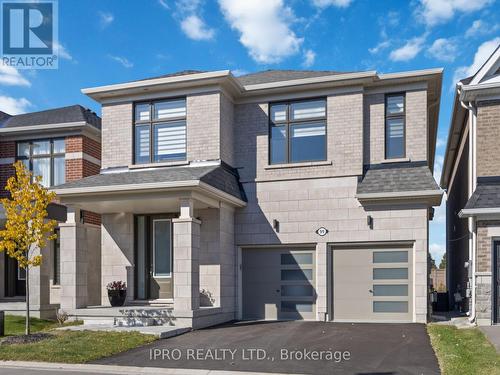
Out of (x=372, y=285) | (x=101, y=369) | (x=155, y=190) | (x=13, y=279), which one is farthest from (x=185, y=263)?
(x=13, y=279)

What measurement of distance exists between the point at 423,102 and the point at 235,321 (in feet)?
27.6

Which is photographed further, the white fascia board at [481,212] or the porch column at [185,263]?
the porch column at [185,263]

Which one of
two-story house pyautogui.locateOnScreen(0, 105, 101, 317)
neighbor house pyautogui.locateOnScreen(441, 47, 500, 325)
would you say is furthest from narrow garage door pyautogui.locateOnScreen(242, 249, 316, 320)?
two-story house pyautogui.locateOnScreen(0, 105, 101, 317)

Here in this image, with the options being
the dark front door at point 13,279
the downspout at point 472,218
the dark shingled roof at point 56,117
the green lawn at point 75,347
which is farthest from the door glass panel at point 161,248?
the downspout at point 472,218

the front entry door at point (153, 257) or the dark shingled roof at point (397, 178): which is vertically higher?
the dark shingled roof at point (397, 178)

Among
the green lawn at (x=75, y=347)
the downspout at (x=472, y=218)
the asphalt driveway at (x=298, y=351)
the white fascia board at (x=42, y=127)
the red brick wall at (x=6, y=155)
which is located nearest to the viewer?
the asphalt driveway at (x=298, y=351)

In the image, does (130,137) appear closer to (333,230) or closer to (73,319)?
(73,319)

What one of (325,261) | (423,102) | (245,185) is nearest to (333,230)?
(325,261)

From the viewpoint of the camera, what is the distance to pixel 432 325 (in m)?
13.4

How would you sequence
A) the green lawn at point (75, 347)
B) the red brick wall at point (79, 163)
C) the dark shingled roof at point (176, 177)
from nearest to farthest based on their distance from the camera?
the green lawn at point (75, 347) → the dark shingled roof at point (176, 177) → the red brick wall at point (79, 163)

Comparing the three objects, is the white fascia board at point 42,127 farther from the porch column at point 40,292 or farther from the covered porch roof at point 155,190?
the porch column at point 40,292

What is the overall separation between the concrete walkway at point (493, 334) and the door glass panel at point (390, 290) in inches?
94.4

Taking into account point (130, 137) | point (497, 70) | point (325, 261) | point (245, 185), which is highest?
point (497, 70)

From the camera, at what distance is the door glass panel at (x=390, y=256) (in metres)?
14.5
